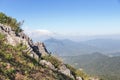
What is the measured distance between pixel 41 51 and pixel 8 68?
51.0 ft

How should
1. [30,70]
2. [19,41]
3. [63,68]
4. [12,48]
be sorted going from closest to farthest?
[30,70]
[12,48]
[19,41]
[63,68]

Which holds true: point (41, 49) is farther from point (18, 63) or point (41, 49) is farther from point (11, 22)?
point (18, 63)

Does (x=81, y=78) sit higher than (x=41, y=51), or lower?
lower

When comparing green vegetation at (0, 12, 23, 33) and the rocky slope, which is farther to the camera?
green vegetation at (0, 12, 23, 33)

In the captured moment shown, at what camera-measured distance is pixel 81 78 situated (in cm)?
3384

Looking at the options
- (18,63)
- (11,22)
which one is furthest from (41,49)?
(18,63)

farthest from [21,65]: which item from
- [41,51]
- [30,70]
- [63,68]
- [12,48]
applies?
[41,51]

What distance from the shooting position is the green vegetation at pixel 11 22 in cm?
3703

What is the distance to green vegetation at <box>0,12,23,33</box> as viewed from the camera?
121 feet

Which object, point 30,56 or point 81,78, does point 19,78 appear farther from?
point 81,78

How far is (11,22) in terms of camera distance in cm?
3772

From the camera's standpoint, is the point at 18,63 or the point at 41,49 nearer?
the point at 18,63

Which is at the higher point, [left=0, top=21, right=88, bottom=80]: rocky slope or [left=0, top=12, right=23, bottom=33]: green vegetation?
[left=0, top=12, right=23, bottom=33]: green vegetation

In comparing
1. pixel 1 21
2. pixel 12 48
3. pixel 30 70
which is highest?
pixel 1 21
